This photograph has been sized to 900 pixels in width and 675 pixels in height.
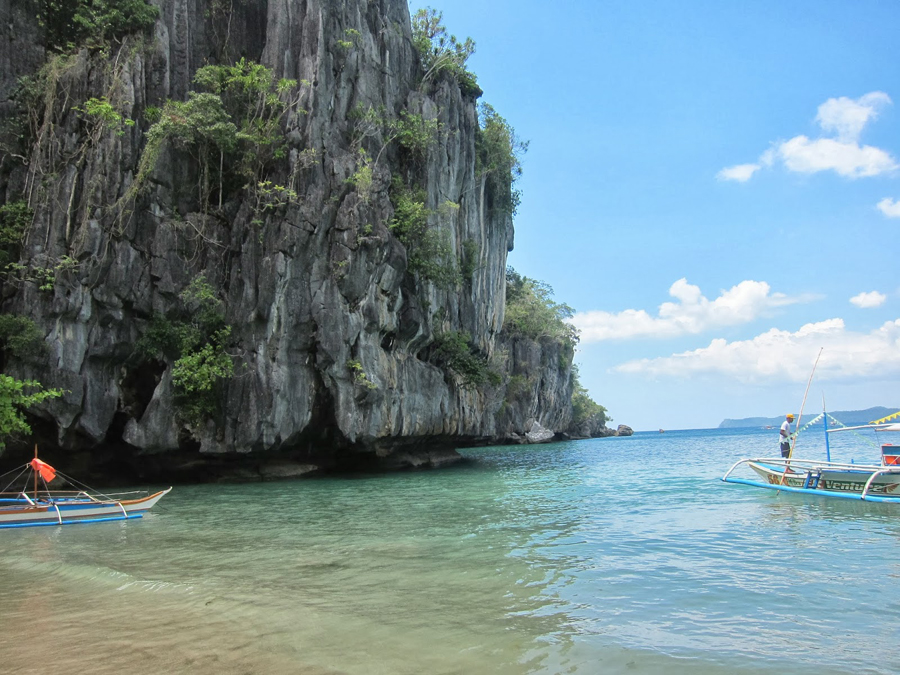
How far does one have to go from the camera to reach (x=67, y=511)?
12.4 metres

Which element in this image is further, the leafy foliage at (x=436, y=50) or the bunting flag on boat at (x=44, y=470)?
the leafy foliage at (x=436, y=50)

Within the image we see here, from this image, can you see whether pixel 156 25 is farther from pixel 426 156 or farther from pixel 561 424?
pixel 561 424

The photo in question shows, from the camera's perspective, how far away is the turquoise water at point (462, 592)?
5043 millimetres

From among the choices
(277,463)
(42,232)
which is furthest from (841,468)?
(42,232)

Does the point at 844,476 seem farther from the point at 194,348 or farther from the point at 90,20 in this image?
the point at 90,20

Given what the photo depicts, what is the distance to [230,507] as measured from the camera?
14.5 metres

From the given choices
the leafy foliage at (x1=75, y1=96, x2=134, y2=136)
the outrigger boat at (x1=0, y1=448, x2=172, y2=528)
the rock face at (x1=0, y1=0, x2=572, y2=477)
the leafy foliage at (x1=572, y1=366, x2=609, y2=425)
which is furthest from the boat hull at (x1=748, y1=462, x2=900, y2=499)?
the leafy foliage at (x1=572, y1=366, x2=609, y2=425)

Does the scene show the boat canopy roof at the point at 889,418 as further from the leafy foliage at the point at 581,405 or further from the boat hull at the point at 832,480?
the leafy foliage at the point at 581,405

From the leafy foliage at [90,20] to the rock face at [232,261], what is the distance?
0.50 m

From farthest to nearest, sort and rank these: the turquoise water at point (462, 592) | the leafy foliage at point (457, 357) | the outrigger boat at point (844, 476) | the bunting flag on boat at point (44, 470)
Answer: the leafy foliage at point (457, 357)
the outrigger boat at point (844, 476)
the bunting flag on boat at point (44, 470)
the turquoise water at point (462, 592)

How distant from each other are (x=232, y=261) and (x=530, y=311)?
35728 mm

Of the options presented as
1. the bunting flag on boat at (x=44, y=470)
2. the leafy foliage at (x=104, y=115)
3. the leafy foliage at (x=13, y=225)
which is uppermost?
the leafy foliage at (x=104, y=115)

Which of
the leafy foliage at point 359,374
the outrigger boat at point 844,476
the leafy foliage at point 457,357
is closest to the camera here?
the outrigger boat at point 844,476

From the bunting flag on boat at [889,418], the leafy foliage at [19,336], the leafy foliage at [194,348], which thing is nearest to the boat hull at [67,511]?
the leafy foliage at [19,336]
